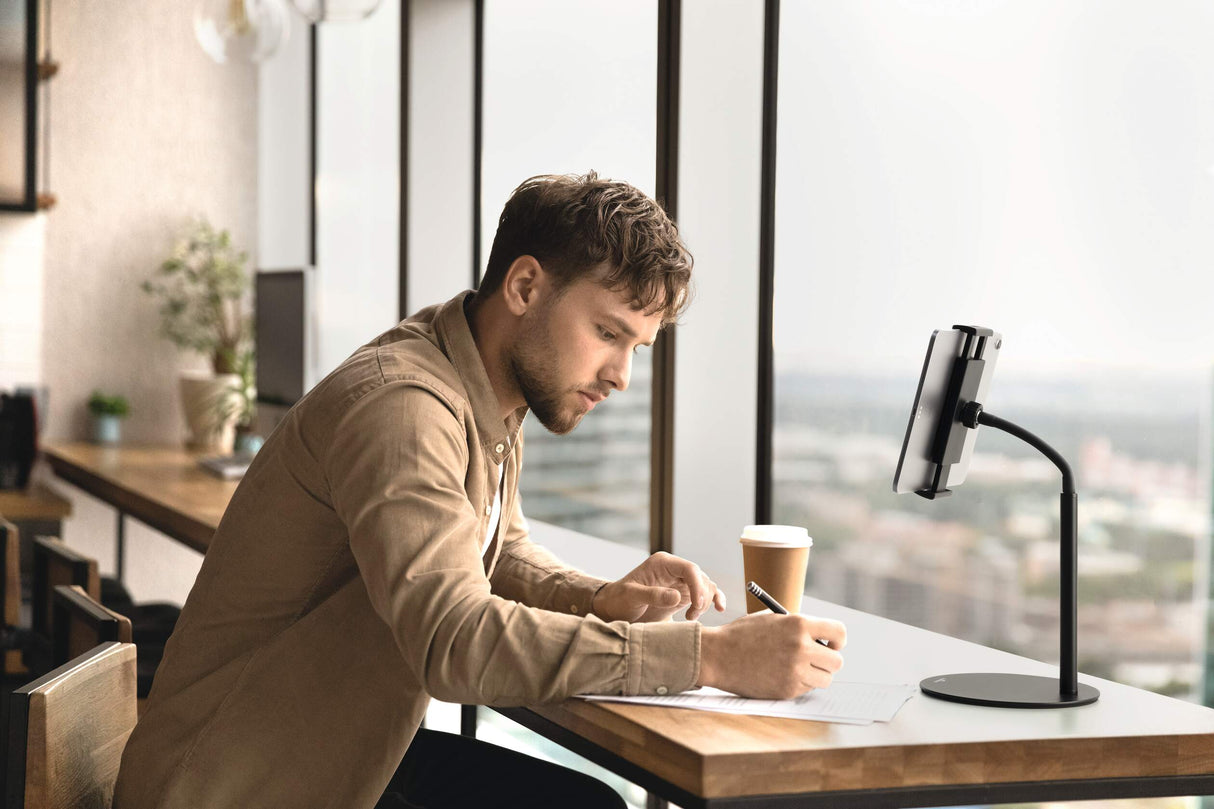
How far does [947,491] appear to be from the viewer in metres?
1.53

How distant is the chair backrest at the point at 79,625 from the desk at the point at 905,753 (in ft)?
1.99

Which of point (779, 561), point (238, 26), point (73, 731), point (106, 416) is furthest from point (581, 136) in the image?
point (106, 416)

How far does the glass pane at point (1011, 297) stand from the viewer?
192cm

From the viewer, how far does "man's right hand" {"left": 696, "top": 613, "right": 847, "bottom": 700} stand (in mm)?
1308

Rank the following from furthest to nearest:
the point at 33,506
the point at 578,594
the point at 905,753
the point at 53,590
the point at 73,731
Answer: the point at 33,506 → the point at 53,590 → the point at 578,594 → the point at 73,731 → the point at 905,753

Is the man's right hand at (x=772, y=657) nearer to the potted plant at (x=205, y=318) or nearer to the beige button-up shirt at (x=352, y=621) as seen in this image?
the beige button-up shirt at (x=352, y=621)

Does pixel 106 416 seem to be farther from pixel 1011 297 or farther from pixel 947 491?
pixel 947 491

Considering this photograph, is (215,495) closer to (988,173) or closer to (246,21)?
(246,21)

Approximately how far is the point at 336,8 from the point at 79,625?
1.94m

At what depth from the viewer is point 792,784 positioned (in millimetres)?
1181

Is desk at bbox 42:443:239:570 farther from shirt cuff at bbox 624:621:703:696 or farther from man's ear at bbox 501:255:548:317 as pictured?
shirt cuff at bbox 624:621:703:696

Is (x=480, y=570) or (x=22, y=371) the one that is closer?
(x=480, y=570)

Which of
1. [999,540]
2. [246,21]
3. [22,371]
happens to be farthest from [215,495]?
[999,540]

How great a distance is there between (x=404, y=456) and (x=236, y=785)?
422 millimetres
